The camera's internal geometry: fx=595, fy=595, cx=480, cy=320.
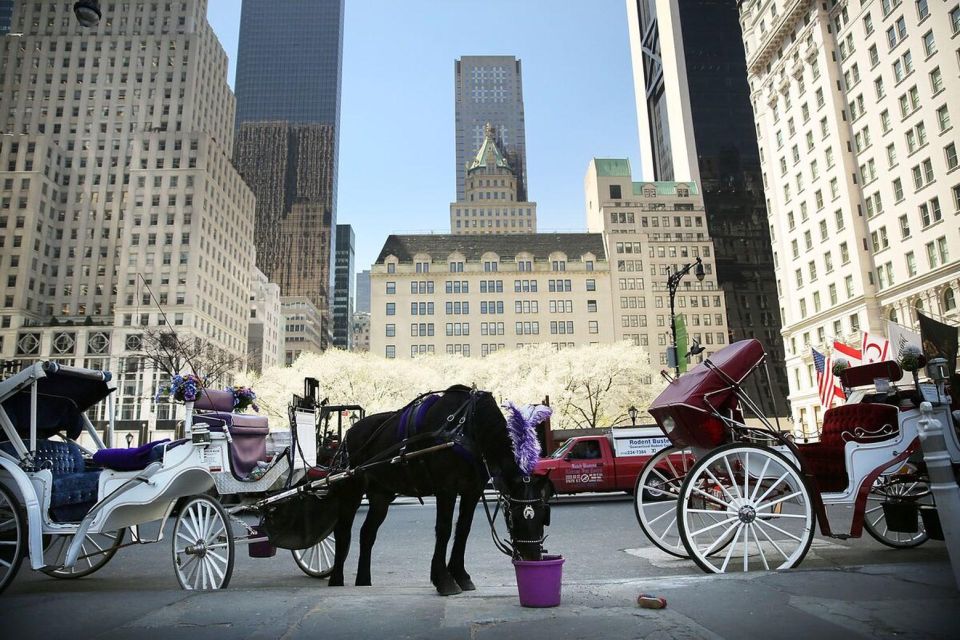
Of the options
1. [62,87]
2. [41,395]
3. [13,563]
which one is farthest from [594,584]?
[62,87]

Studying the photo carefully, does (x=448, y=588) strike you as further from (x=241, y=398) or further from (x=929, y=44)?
(x=929, y=44)

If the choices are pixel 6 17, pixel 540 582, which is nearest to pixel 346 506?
pixel 540 582

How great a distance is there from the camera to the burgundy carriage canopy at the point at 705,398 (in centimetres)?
630

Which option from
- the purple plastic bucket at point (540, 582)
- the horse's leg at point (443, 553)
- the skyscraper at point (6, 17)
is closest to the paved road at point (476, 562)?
the horse's leg at point (443, 553)

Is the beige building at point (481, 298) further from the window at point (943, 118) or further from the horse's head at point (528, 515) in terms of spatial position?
the horse's head at point (528, 515)

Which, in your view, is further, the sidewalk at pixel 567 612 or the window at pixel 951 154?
the window at pixel 951 154

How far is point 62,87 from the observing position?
106 meters

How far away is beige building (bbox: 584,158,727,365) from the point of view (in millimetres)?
97125

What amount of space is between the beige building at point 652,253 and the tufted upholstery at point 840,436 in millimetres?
85665

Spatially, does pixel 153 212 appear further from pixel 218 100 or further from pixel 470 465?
pixel 470 465

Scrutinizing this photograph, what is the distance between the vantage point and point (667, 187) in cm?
11462

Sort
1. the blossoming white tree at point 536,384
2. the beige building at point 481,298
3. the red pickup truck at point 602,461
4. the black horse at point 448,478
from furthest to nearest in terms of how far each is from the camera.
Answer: the beige building at point 481,298 < the blossoming white tree at point 536,384 < the red pickup truck at point 602,461 < the black horse at point 448,478

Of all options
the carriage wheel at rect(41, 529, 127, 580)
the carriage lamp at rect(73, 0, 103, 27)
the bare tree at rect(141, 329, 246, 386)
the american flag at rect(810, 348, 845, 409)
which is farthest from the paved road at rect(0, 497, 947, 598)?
the bare tree at rect(141, 329, 246, 386)

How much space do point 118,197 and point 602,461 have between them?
111 metres
